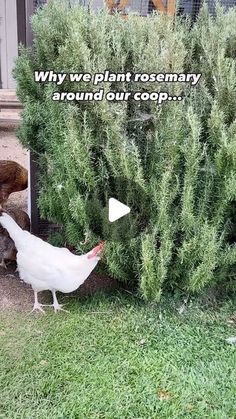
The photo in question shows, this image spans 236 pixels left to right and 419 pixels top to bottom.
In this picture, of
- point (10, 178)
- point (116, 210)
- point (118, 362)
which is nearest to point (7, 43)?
point (10, 178)

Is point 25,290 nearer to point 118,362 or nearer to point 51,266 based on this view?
point 51,266

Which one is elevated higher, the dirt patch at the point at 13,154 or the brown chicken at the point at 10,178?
the brown chicken at the point at 10,178

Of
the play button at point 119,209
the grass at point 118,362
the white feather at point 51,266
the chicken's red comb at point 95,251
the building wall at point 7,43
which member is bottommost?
the grass at point 118,362

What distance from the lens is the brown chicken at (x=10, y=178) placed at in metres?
3.39

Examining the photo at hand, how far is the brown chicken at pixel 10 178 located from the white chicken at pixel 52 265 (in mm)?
1035

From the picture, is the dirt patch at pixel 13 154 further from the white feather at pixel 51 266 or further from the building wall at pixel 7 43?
the white feather at pixel 51 266

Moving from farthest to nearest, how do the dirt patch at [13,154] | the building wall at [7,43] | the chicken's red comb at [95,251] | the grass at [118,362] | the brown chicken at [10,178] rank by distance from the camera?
1. the building wall at [7,43]
2. the dirt patch at [13,154]
3. the brown chicken at [10,178]
4. the chicken's red comb at [95,251]
5. the grass at [118,362]

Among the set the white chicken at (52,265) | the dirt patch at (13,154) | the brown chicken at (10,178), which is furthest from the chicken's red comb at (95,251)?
the dirt patch at (13,154)

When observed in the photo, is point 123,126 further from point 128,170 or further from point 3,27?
point 3,27

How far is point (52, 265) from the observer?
7.79 ft

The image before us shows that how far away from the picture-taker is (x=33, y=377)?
6.82ft

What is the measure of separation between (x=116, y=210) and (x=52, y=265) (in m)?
0.42

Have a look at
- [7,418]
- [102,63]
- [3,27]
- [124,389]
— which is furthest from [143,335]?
[3,27]

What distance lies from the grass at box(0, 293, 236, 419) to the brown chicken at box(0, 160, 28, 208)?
3.79ft
